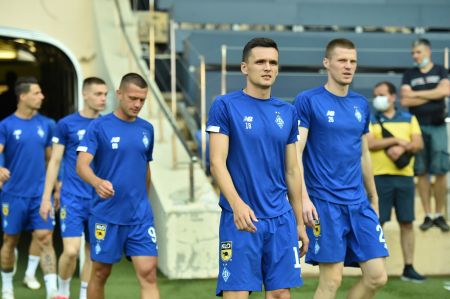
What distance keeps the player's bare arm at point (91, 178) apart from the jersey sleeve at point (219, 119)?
4.01 ft

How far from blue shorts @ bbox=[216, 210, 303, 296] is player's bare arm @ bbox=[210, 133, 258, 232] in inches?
5.8

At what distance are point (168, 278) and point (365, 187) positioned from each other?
3.58 m

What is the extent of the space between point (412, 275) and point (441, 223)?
2.43ft

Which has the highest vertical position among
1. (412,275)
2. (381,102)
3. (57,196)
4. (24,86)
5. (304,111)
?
(24,86)

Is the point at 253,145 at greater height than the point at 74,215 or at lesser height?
greater

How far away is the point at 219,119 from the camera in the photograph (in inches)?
211

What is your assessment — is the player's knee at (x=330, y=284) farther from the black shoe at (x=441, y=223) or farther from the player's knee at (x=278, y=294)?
the black shoe at (x=441, y=223)

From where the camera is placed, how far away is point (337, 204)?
6.38 meters

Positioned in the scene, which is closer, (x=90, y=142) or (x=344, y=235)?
(x=344, y=235)

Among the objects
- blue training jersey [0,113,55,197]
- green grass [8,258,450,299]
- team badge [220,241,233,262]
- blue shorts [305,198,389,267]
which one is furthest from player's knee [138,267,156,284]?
blue training jersey [0,113,55,197]

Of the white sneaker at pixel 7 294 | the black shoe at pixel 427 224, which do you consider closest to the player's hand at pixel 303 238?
the white sneaker at pixel 7 294

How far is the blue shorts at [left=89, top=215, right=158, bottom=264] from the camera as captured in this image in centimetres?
668

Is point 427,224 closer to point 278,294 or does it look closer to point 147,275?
point 147,275

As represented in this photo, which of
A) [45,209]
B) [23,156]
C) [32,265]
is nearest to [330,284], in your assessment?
[45,209]
